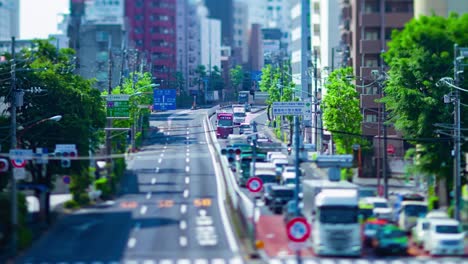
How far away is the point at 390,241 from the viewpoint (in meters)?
54.0

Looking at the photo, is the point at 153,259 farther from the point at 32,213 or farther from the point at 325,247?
the point at 32,213

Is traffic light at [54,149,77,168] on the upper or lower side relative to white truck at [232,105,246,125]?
lower

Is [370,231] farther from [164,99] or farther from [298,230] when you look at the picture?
[164,99]

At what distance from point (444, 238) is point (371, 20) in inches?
2822

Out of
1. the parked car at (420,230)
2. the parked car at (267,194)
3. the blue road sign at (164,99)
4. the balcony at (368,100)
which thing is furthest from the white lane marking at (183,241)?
the balcony at (368,100)

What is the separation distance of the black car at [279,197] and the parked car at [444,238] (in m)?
14.1

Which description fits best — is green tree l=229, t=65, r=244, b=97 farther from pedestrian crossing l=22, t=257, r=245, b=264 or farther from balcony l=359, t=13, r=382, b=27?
pedestrian crossing l=22, t=257, r=245, b=264

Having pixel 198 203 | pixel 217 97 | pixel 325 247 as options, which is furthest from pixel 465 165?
pixel 217 97

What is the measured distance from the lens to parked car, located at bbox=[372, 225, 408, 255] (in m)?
53.8

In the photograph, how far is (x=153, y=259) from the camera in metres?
51.3

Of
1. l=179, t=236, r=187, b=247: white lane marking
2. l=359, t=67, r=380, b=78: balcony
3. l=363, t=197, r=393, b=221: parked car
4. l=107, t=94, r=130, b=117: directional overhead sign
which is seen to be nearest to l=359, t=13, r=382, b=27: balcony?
l=359, t=67, r=380, b=78: balcony

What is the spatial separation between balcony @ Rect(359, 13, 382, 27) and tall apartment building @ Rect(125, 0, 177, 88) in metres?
36.8

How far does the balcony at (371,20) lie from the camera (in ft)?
402

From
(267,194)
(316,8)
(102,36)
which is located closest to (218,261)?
(267,194)
